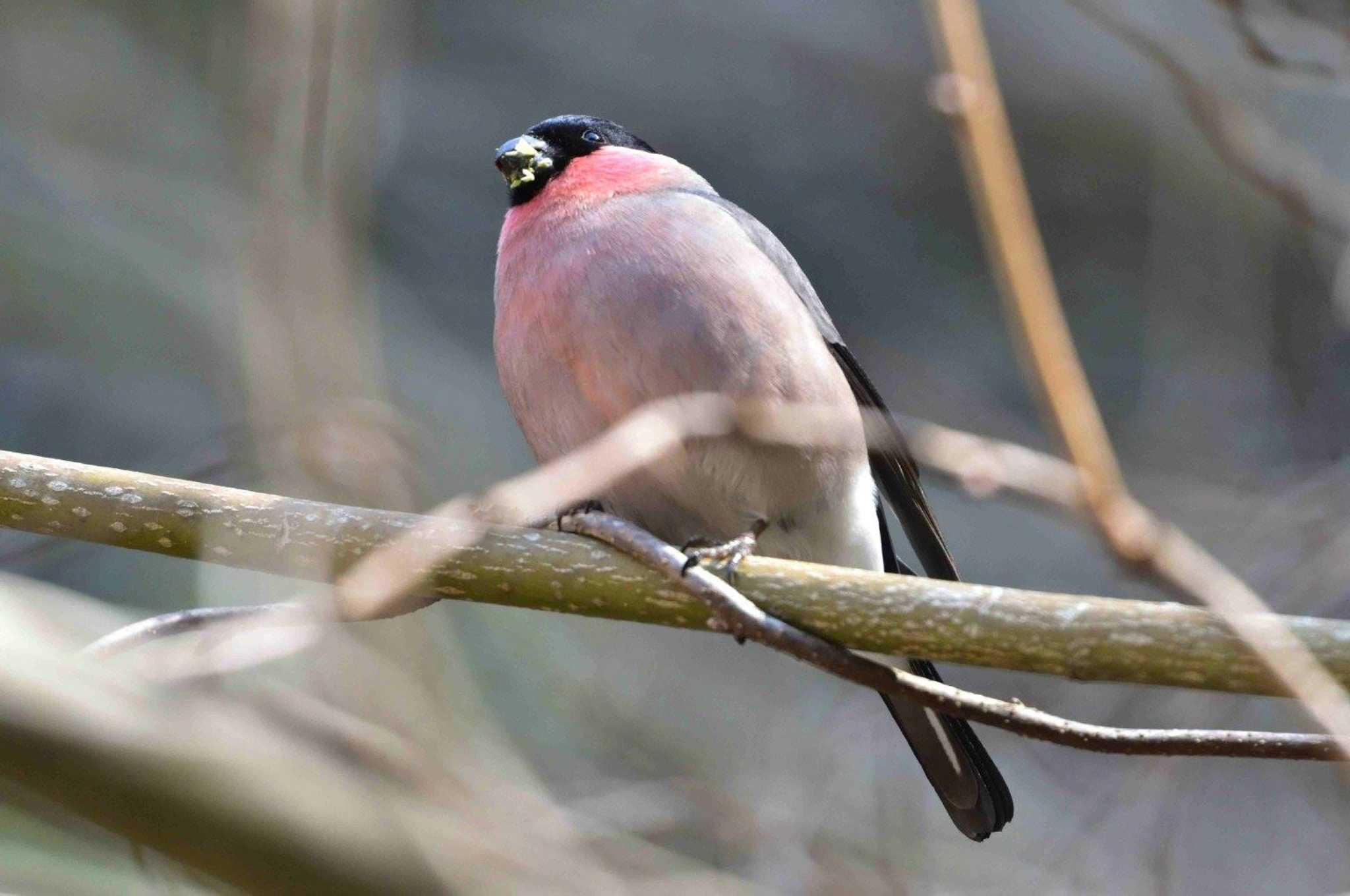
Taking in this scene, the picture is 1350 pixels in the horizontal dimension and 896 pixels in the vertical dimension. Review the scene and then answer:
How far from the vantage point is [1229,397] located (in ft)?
14.1

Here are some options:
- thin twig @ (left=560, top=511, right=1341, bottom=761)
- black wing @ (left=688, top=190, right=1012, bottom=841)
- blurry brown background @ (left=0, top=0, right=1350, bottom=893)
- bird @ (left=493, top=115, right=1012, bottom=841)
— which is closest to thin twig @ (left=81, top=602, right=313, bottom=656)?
thin twig @ (left=560, top=511, right=1341, bottom=761)

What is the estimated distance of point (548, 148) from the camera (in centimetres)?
245

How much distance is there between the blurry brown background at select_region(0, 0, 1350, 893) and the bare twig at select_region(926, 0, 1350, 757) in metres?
1.41

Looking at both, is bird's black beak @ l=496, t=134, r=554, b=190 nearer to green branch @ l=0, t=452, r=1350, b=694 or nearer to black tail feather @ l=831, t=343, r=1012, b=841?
black tail feather @ l=831, t=343, r=1012, b=841

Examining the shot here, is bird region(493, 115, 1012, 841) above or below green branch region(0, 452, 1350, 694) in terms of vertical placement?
above

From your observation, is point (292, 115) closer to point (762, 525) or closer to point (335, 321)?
point (335, 321)

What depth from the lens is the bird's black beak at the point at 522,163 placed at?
7.81 feet

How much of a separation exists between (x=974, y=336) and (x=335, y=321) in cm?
280

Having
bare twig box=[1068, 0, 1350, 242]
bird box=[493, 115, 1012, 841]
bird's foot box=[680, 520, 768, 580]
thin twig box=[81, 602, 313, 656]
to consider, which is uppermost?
bare twig box=[1068, 0, 1350, 242]

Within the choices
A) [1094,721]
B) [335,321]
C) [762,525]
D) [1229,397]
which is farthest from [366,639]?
[1229,397]

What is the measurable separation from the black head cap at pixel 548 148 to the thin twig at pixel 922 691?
1.04 m

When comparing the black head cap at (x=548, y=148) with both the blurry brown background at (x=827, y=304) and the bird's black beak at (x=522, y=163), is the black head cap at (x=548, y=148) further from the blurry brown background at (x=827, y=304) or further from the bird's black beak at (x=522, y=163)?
the blurry brown background at (x=827, y=304)

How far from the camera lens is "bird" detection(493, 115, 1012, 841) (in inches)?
79.8

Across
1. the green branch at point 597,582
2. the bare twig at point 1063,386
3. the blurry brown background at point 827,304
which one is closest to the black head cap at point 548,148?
the blurry brown background at point 827,304
